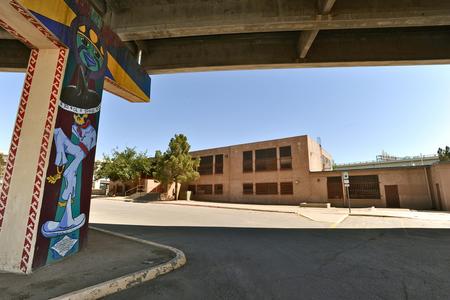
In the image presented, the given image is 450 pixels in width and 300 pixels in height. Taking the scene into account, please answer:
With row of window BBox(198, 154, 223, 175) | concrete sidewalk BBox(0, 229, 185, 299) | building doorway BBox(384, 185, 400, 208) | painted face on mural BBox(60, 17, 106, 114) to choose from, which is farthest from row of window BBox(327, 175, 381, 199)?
painted face on mural BBox(60, 17, 106, 114)

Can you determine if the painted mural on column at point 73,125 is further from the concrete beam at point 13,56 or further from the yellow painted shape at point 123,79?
the concrete beam at point 13,56

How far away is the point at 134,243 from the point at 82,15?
5443 mm

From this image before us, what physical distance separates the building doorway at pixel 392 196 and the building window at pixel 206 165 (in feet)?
71.3

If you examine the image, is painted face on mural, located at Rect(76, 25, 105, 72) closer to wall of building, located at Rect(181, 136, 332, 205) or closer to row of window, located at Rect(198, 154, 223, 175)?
wall of building, located at Rect(181, 136, 332, 205)

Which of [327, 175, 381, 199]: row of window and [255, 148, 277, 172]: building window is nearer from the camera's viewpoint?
[327, 175, 381, 199]: row of window

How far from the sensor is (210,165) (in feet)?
118

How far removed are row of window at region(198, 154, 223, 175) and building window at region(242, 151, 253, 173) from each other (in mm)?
3860

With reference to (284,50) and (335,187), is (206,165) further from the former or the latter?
(284,50)

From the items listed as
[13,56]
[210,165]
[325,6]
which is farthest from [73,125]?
[210,165]

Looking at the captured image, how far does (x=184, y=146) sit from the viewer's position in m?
32.4

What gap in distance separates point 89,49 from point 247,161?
27.8 m

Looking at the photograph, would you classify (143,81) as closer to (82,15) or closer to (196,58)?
(196,58)

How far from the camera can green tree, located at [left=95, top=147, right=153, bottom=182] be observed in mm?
39406

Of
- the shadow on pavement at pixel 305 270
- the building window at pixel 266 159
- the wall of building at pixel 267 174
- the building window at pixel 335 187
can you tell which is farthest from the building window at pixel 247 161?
the shadow on pavement at pixel 305 270
